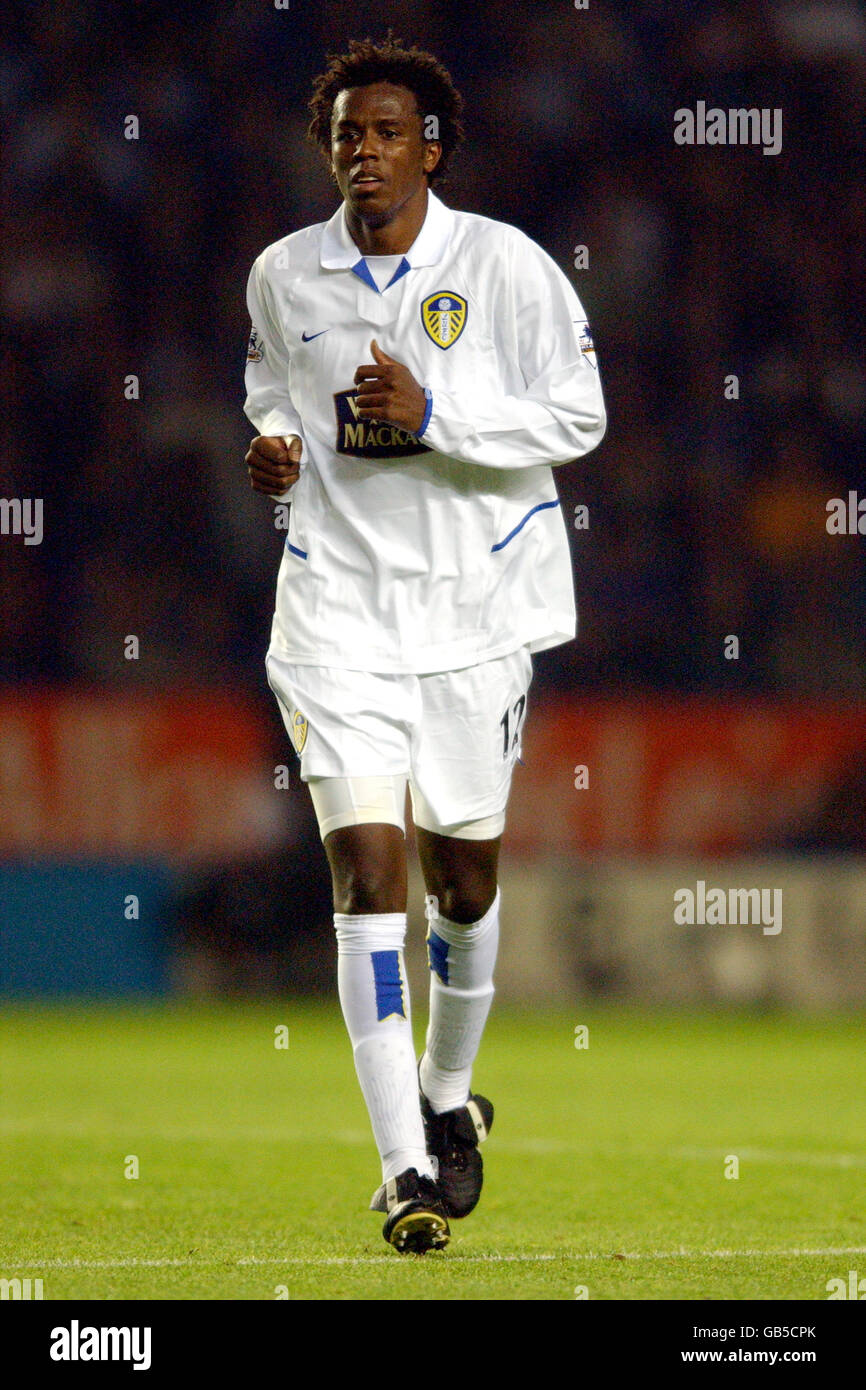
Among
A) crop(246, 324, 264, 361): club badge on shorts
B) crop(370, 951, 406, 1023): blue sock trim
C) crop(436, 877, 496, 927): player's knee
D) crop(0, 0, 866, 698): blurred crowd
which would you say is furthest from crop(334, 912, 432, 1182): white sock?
crop(0, 0, 866, 698): blurred crowd

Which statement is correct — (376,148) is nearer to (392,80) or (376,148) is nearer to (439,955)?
(392,80)

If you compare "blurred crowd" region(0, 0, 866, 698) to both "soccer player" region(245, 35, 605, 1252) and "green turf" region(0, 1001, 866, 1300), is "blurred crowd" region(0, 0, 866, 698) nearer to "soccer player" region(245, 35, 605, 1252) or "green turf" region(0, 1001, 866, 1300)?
"green turf" region(0, 1001, 866, 1300)

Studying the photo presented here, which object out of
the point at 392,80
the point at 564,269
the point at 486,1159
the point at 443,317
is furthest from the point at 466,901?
the point at 564,269

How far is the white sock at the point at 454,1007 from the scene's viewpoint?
462 cm

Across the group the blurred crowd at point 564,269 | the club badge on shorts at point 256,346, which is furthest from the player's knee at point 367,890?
the blurred crowd at point 564,269

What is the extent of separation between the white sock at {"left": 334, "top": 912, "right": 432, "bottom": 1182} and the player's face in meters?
1.55

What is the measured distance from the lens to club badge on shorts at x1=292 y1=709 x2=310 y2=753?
4.21m

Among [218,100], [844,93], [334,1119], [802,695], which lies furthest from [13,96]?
[334,1119]

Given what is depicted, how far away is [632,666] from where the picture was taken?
1141 centimetres

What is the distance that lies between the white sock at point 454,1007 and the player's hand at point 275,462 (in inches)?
41.7

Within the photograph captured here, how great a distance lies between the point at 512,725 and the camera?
4.47 m

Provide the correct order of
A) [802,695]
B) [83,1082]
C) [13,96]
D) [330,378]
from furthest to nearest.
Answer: [13,96] → [802,695] → [83,1082] → [330,378]

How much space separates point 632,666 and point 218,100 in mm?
5285

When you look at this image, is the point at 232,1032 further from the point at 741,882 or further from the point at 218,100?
the point at 218,100
